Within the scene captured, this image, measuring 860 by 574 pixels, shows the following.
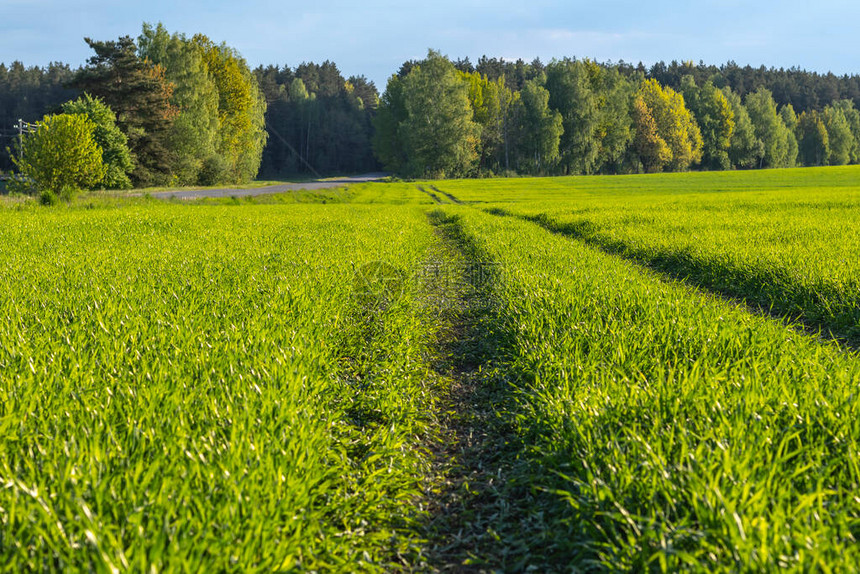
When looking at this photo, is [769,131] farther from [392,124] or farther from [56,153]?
[56,153]

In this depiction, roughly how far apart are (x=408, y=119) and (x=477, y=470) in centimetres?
8869

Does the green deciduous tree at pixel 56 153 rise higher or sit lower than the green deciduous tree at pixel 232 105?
lower

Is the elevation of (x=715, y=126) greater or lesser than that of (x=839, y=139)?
greater

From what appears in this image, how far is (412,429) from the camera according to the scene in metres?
4.23

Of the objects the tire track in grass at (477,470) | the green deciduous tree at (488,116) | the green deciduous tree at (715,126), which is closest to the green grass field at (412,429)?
the tire track in grass at (477,470)

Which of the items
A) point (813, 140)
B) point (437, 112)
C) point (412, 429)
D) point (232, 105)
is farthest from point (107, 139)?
point (813, 140)

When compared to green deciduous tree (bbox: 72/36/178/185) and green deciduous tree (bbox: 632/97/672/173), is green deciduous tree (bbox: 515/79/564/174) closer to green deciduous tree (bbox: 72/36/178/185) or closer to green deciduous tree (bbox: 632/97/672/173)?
green deciduous tree (bbox: 632/97/672/173)

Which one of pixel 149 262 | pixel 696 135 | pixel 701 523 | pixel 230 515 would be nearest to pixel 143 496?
pixel 230 515

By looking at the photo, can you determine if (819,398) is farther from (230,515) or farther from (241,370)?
(241,370)

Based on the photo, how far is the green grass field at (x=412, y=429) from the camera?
2.26 metres

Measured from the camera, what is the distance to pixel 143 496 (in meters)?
2.35

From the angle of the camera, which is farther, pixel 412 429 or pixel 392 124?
pixel 392 124

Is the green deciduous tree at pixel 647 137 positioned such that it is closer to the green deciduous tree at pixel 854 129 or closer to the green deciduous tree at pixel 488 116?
the green deciduous tree at pixel 488 116

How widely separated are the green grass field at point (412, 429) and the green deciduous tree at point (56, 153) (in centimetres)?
3330
